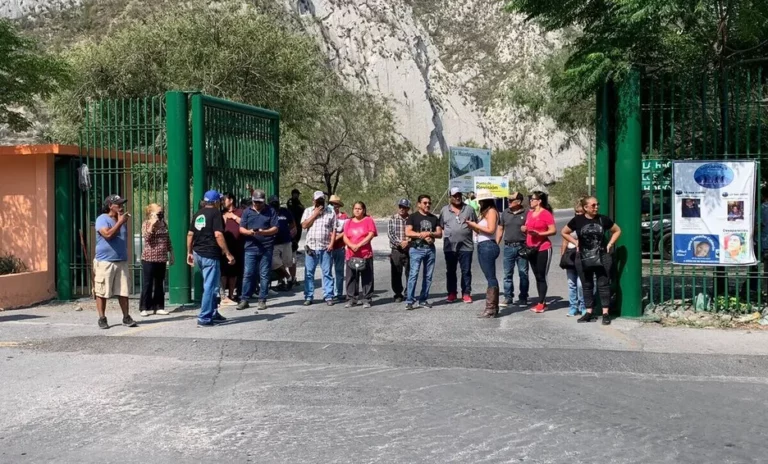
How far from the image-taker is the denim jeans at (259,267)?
11367mm

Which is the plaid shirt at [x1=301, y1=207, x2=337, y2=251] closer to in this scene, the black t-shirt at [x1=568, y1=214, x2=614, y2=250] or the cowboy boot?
the cowboy boot

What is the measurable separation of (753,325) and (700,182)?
1.85 meters

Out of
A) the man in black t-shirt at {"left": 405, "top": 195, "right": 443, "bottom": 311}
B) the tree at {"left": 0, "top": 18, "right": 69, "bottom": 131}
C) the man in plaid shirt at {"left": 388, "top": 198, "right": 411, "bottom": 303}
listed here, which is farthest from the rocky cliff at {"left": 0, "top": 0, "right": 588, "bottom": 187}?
the man in black t-shirt at {"left": 405, "top": 195, "right": 443, "bottom": 311}

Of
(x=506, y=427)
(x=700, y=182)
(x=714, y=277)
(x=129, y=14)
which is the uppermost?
(x=129, y=14)

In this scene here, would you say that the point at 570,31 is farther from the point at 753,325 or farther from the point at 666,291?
the point at 753,325

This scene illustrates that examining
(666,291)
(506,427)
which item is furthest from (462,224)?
(506,427)

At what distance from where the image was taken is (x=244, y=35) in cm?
2103

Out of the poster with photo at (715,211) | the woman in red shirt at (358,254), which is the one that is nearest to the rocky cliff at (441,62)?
the woman in red shirt at (358,254)

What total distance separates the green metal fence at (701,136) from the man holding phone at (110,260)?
6285mm

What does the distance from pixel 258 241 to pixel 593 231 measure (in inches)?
183

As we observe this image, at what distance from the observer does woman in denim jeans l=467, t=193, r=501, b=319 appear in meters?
10.4

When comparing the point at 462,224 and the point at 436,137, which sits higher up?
the point at 436,137

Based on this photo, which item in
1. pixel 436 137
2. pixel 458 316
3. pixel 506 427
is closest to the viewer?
pixel 506 427

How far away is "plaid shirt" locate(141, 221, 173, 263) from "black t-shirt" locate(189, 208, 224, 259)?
99cm
